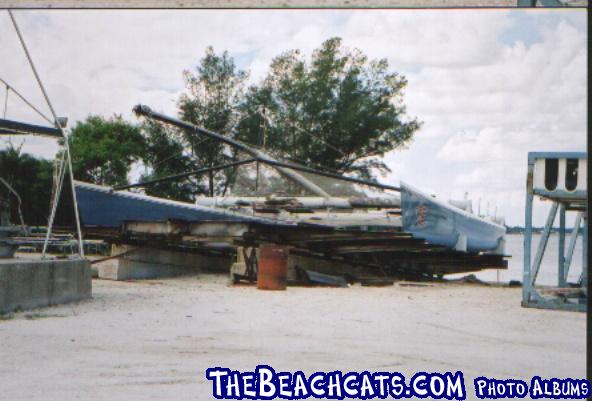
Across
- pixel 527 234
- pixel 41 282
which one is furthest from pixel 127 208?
pixel 527 234

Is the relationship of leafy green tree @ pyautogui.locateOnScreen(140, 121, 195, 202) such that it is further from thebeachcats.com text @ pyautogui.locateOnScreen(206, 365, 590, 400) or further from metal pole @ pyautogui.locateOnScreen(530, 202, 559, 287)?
thebeachcats.com text @ pyautogui.locateOnScreen(206, 365, 590, 400)

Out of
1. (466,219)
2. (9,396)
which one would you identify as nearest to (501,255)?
(466,219)

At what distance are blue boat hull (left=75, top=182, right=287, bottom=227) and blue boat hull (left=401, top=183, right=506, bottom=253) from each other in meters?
Result: 4.11

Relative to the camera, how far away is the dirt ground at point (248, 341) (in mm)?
5355

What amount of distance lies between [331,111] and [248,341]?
137ft

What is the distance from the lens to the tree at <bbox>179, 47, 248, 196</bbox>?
4819 centimetres

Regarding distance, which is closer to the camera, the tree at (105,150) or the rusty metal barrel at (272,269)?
the rusty metal barrel at (272,269)

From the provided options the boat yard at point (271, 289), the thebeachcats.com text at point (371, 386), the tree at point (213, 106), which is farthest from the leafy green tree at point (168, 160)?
the thebeachcats.com text at point (371, 386)

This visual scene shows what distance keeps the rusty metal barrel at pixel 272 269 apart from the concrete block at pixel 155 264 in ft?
11.2

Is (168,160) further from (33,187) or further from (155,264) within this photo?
(155,264)

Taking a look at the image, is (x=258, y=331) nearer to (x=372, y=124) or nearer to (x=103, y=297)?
(x=103, y=297)

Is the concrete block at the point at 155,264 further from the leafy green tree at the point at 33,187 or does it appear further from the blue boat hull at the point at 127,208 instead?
the leafy green tree at the point at 33,187

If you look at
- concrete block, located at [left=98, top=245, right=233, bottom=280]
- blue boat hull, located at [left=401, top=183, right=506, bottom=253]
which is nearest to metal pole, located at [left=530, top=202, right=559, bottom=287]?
blue boat hull, located at [left=401, top=183, right=506, bottom=253]

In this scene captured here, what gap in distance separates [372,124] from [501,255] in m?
27.6
